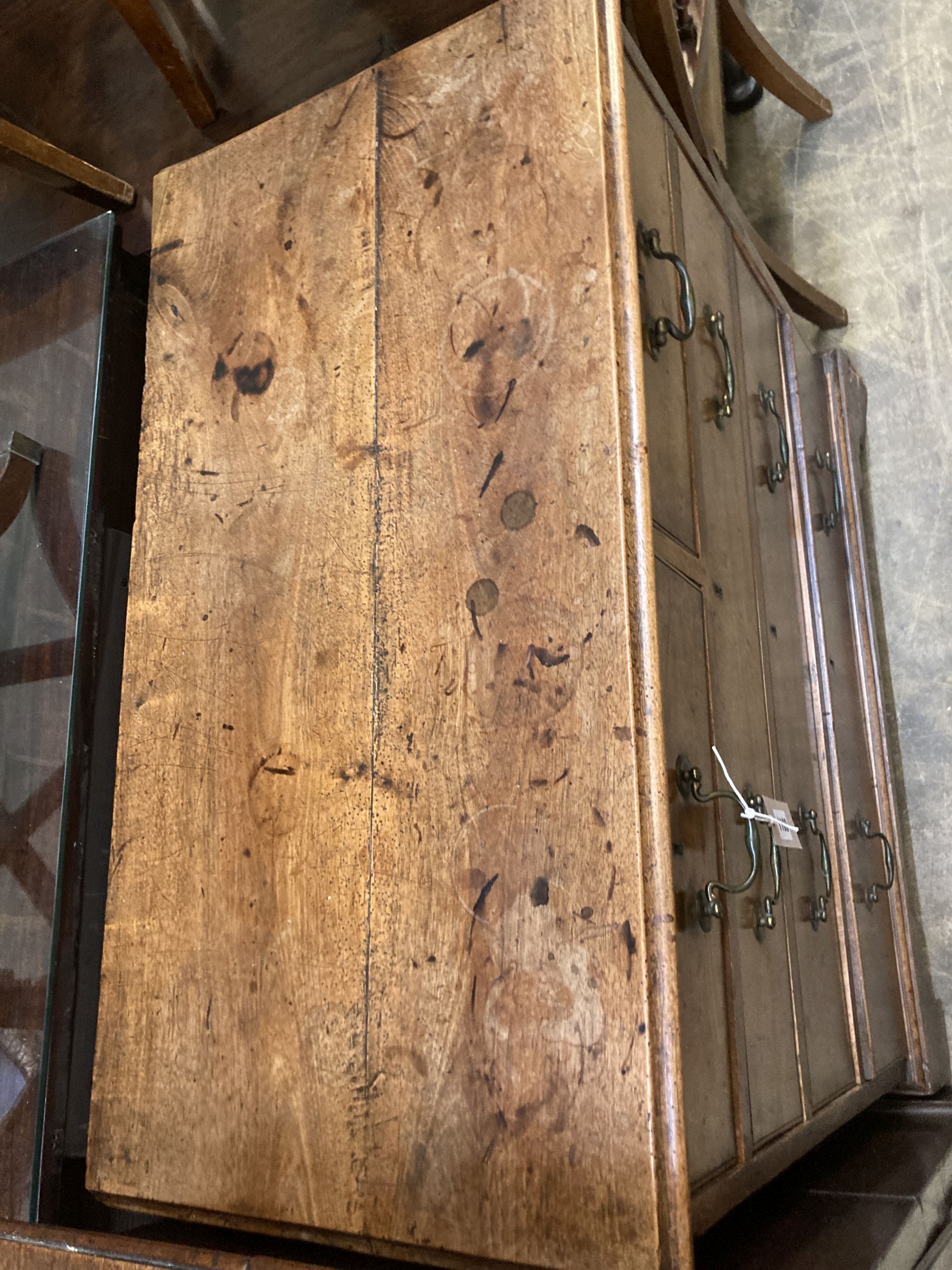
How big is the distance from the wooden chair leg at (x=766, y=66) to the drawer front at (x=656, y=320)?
4.00ft

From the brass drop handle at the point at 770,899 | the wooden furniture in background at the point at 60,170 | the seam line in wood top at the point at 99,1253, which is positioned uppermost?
the wooden furniture in background at the point at 60,170

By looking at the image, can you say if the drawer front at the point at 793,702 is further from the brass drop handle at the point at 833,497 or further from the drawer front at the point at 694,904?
the drawer front at the point at 694,904

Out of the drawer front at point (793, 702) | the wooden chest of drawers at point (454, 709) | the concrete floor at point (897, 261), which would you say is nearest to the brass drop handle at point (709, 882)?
the wooden chest of drawers at point (454, 709)

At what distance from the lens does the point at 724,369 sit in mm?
1557

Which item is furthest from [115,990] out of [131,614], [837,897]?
[837,897]

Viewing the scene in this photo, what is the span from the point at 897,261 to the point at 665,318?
5.11ft

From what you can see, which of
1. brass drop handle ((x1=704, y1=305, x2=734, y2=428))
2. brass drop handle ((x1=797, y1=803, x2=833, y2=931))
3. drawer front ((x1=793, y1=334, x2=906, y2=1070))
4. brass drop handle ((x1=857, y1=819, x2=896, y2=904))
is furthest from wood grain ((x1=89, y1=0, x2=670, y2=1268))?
brass drop handle ((x1=857, y1=819, x2=896, y2=904))

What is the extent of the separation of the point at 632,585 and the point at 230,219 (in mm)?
833

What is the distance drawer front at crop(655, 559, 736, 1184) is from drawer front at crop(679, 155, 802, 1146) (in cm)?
6

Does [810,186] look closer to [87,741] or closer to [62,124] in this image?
[62,124]

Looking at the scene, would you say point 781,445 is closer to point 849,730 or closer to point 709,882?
point 849,730

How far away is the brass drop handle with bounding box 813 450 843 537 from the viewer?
211 cm

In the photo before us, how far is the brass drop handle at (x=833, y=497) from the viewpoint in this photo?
2.11 m

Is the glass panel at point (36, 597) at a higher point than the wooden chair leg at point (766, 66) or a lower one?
lower
